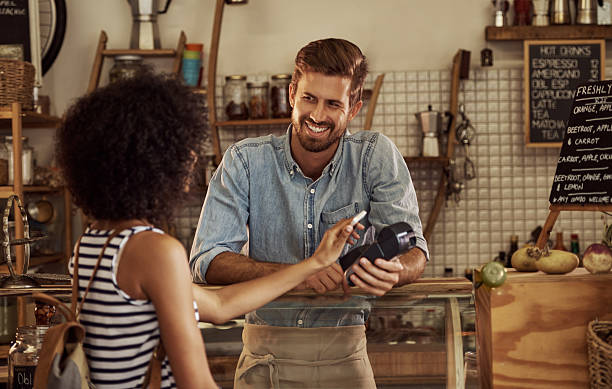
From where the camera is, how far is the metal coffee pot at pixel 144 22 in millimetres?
4191

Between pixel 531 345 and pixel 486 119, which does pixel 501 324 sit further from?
pixel 486 119

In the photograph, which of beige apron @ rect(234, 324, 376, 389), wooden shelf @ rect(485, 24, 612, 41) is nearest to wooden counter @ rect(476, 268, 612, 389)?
beige apron @ rect(234, 324, 376, 389)

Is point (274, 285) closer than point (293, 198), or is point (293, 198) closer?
point (274, 285)

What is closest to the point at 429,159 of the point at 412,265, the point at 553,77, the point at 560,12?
the point at 553,77

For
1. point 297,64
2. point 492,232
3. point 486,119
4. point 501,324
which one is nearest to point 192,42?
point 486,119

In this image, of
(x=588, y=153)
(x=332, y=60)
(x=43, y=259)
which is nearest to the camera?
(x=332, y=60)

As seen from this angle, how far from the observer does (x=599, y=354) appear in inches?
67.2

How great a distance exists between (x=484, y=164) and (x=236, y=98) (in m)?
1.52

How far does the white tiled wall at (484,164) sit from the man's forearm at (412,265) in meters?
2.45

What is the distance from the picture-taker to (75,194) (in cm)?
128

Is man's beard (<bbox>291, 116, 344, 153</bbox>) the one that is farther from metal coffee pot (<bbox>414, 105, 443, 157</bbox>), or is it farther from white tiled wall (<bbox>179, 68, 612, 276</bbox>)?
white tiled wall (<bbox>179, 68, 612, 276</bbox>)

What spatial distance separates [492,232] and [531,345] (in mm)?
2640

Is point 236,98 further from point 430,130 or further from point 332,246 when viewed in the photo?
point 332,246

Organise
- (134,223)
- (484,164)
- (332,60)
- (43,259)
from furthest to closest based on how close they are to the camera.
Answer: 1. (484,164)
2. (43,259)
3. (332,60)
4. (134,223)
